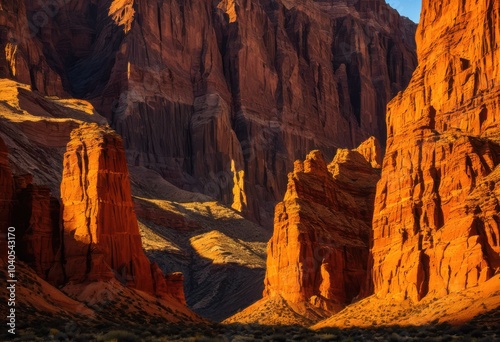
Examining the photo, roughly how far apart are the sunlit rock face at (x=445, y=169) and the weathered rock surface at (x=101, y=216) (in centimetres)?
2202

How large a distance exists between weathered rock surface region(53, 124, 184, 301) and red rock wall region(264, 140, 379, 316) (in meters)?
24.3

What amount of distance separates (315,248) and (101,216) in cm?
3356

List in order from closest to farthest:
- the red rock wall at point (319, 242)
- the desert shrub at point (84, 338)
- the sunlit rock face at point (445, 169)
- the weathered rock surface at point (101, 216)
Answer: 1. the desert shrub at point (84, 338)
2. the sunlit rock face at point (445, 169)
3. the weathered rock surface at point (101, 216)
4. the red rock wall at point (319, 242)

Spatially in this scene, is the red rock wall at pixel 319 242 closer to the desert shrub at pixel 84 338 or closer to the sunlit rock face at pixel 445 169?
the sunlit rock face at pixel 445 169

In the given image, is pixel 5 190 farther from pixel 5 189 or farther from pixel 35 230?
pixel 35 230

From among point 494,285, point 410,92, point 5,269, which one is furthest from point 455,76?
point 5,269

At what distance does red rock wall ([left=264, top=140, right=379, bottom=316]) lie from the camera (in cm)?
11612

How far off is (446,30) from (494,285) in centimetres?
4568

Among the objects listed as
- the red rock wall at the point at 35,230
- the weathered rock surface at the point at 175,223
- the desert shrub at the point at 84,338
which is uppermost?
the weathered rock surface at the point at 175,223

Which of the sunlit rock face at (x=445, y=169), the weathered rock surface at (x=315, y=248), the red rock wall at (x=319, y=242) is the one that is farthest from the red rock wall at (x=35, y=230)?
the red rock wall at (x=319, y=242)

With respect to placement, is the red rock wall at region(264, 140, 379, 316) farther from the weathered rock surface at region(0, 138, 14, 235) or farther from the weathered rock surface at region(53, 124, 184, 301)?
the weathered rock surface at region(0, 138, 14, 235)

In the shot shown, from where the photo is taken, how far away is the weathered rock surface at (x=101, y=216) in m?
89.6

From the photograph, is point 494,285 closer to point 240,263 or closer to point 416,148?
point 416,148

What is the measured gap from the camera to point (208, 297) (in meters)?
153
